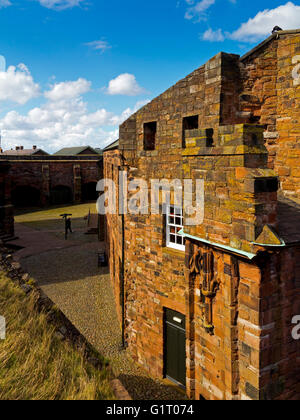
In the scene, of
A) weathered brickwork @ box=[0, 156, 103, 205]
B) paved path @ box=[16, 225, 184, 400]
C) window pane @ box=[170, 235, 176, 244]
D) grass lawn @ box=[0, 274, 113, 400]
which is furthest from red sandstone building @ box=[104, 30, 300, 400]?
weathered brickwork @ box=[0, 156, 103, 205]

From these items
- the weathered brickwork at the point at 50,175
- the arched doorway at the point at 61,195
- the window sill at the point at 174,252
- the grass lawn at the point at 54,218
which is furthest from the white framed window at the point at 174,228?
the arched doorway at the point at 61,195

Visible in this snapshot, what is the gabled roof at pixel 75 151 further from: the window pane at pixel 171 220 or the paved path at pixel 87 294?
the window pane at pixel 171 220

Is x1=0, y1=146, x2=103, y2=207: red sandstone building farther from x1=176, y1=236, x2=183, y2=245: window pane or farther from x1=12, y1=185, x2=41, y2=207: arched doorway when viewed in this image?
x1=176, y1=236, x2=183, y2=245: window pane

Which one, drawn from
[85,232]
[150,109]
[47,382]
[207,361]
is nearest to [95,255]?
[85,232]

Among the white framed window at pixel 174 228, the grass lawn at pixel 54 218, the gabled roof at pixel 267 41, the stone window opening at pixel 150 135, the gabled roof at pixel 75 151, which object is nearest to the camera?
the gabled roof at pixel 267 41

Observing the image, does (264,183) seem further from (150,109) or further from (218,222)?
(150,109)

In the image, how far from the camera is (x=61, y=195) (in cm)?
4000

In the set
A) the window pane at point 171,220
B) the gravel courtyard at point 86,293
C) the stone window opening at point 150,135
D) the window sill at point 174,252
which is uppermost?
the stone window opening at point 150,135

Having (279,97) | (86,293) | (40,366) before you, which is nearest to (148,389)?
(40,366)

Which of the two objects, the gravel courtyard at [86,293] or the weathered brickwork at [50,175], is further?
the weathered brickwork at [50,175]

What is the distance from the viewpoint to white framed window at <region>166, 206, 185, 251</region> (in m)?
8.79

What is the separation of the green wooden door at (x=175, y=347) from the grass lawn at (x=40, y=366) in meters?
4.16

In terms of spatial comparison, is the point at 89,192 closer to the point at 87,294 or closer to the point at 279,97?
the point at 87,294

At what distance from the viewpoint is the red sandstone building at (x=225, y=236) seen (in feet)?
17.0
